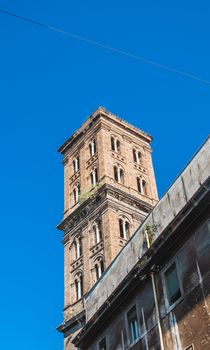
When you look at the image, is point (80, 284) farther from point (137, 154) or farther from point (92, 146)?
point (137, 154)

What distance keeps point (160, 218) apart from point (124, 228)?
2322 cm

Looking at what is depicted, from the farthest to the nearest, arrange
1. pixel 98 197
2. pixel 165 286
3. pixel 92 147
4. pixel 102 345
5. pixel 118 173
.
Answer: pixel 92 147
pixel 118 173
pixel 98 197
pixel 102 345
pixel 165 286

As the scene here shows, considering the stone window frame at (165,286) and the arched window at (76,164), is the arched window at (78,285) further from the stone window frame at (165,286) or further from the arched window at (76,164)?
the stone window frame at (165,286)

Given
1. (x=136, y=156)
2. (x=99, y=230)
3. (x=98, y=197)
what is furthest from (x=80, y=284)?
(x=136, y=156)

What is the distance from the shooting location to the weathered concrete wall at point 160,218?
53.0 feet

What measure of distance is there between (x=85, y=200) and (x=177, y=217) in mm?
27780

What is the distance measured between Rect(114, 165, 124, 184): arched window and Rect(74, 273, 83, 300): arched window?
29.5 feet

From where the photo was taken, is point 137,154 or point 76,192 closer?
point 76,192

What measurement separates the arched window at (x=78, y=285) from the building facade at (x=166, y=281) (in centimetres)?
1912

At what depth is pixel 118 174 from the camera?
45562 millimetres

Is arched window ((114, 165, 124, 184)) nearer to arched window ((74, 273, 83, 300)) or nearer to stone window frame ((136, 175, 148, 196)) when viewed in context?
stone window frame ((136, 175, 148, 196))

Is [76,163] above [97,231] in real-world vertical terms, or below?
above

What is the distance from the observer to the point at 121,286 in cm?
1773

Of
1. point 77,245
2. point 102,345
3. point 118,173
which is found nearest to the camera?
point 102,345
